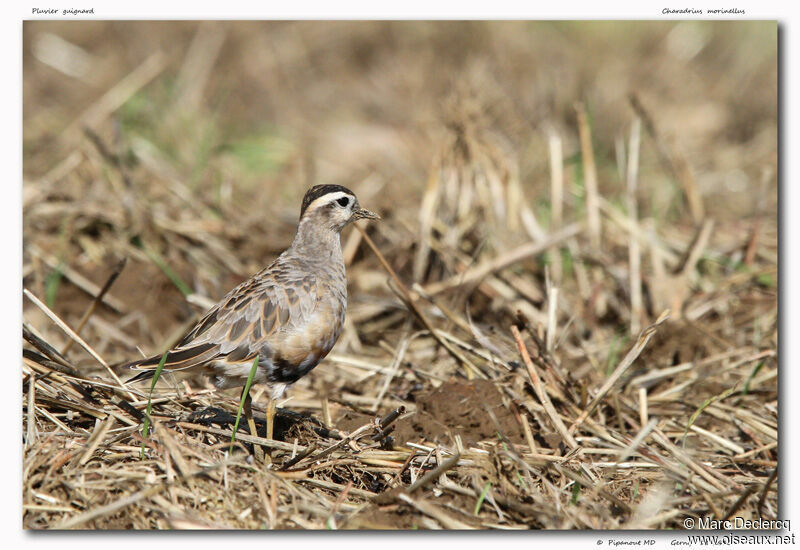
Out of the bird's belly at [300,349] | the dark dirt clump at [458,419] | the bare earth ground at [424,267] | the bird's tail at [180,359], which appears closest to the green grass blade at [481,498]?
the bare earth ground at [424,267]

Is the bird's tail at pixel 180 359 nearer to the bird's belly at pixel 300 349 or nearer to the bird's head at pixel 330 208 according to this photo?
the bird's belly at pixel 300 349

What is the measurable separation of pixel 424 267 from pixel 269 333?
2.81 meters

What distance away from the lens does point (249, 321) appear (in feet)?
17.0

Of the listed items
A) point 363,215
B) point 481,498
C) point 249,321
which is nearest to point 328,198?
point 363,215

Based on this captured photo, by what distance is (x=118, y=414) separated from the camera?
5.04m

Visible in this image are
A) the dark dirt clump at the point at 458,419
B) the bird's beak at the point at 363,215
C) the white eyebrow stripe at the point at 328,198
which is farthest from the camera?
the bird's beak at the point at 363,215

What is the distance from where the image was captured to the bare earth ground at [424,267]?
4.63m

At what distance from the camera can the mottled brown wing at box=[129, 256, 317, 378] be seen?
16.5 feet

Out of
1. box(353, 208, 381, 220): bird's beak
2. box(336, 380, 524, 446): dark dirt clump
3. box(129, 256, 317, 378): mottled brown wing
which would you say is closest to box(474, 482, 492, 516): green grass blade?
box(336, 380, 524, 446): dark dirt clump

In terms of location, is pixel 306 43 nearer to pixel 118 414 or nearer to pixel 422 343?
pixel 422 343

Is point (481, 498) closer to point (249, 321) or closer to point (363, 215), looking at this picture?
point (249, 321)

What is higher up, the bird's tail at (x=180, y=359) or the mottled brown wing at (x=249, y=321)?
the mottled brown wing at (x=249, y=321)

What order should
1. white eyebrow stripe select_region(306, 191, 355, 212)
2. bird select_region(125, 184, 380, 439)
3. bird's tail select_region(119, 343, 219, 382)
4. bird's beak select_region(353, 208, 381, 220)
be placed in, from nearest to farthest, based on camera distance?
bird's tail select_region(119, 343, 219, 382), bird select_region(125, 184, 380, 439), white eyebrow stripe select_region(306, 191, 355, 212), bird's beak select_region(353, 208, 381, 220)

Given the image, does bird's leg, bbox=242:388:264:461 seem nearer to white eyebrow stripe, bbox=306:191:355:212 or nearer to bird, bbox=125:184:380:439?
bird, bbox=125:184:380:439
